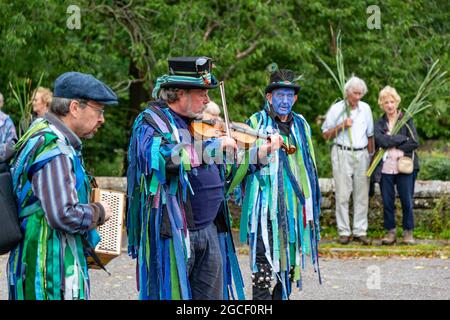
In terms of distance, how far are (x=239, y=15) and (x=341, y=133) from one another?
293cm

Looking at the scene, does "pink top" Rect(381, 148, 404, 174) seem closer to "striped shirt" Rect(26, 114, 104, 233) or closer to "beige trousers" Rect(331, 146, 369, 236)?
"beige trousers" Rect(331, 146, 369, 236)

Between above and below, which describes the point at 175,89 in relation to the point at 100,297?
above

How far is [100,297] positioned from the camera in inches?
308

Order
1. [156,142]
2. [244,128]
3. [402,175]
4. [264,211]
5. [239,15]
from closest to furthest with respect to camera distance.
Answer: [156,142], [244,128], [264,211], [402,175], [239,15]

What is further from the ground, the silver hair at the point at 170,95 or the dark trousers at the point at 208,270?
the silver hair at the point at 170,95

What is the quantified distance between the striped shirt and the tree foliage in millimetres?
7373

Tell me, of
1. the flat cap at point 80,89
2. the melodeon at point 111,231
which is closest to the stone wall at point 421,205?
the melodeon at point 111,231

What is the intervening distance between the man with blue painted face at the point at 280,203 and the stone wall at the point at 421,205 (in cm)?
371

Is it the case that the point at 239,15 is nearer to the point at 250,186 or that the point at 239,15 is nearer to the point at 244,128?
the point at 250,186

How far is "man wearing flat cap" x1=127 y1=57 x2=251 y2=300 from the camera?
5000mm

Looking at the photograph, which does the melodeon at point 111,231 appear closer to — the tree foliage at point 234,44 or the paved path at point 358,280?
the paved path at point 358,280

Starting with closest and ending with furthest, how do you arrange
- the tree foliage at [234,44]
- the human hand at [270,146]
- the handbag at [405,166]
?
the human hand at [270,146] → the handbag at [405,166] → the tree foliage at [234,44]

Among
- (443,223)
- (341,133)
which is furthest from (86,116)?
(443,223)

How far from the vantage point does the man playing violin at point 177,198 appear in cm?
500
